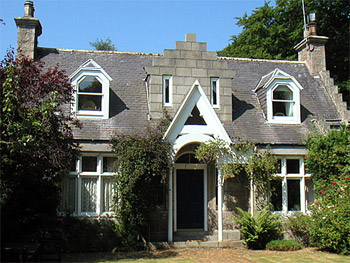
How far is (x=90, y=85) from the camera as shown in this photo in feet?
54.7

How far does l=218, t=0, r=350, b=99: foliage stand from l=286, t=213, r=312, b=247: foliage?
43.6 ft

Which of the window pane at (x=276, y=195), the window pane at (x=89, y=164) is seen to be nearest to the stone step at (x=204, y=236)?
the window pane at (x=276, y=195)

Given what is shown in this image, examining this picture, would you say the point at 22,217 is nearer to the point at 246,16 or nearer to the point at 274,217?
the point at 274,217

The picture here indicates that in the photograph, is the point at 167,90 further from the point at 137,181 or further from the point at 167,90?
the point at 137,181

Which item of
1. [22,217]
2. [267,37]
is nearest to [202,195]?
[22,217]

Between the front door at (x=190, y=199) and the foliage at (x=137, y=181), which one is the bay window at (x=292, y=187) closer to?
the front door at (x=190, y=199)

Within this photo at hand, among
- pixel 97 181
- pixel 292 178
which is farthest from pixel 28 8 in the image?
pixel 292 178

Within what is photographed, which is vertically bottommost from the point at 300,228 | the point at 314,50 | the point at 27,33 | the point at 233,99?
the point at 300,228

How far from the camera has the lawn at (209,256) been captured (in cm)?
1250

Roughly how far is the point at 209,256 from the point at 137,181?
11.3 feet

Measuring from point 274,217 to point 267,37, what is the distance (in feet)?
58.2

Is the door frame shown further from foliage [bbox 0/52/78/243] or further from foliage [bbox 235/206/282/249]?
foliage [bbox 0/52/78/243]

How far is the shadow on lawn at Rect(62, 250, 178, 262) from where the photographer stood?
42.1ft

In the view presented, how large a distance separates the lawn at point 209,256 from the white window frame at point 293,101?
561cm
